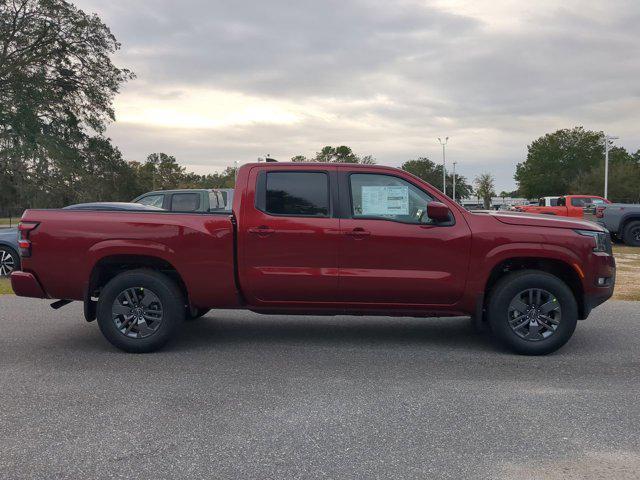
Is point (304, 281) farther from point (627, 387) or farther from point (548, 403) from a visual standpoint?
point (627, 387)

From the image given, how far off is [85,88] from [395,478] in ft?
104

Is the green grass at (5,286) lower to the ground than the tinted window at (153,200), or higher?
lower

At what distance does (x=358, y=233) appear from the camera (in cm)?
549

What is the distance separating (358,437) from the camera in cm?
359

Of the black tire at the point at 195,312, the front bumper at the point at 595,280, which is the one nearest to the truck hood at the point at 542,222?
the front bumper at the point at 595,280

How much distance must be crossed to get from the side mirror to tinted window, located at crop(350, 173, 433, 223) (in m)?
0.14

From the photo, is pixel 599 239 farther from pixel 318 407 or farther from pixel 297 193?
pixel 318 407

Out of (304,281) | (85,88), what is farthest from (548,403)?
(85,88)

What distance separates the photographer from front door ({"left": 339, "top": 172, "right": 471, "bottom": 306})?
18.0 ft

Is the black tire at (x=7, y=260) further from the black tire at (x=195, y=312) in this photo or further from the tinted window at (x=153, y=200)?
the black tire at (x=195, y=312)

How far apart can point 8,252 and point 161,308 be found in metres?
7.05

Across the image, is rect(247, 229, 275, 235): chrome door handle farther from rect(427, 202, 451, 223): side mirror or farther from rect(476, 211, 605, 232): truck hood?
rect(476, 211, 605, 232): truck hood

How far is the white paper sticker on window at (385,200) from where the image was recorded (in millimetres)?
5633

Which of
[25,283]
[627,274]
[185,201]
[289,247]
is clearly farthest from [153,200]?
[627,274]
